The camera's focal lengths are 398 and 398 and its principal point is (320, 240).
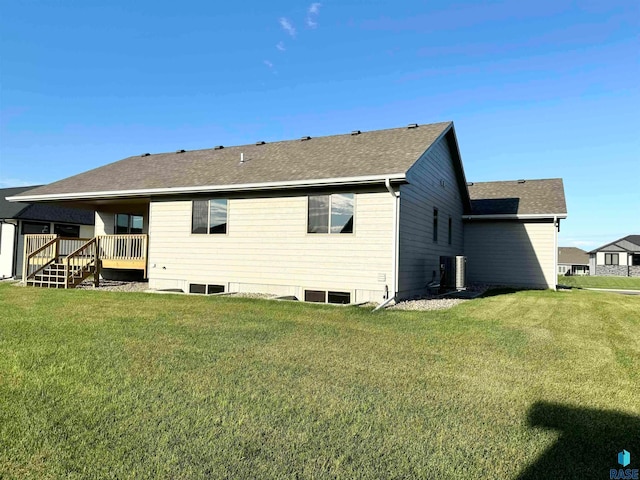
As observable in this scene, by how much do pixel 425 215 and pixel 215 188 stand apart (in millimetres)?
6507

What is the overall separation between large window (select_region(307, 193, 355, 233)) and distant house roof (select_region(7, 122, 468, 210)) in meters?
0.62

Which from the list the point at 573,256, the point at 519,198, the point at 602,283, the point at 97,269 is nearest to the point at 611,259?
the point at 573,256

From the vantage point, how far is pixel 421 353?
5277 mm

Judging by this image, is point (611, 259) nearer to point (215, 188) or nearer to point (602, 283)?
point (602, 283)

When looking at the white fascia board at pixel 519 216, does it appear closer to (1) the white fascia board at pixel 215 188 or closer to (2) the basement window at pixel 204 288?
(1) the white fascia board at pixel 215 188

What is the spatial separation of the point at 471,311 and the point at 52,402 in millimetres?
8120

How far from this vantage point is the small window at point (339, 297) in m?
10.7

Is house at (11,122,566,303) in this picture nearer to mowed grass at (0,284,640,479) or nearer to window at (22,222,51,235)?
mowed grass at (0,284,640,479)

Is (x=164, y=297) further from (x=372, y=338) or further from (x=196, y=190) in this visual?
(x=372, y=338)

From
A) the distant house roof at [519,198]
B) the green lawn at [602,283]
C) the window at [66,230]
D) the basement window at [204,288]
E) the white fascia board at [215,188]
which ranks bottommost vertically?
the green lawn at [602,283]

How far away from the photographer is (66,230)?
73.3ft

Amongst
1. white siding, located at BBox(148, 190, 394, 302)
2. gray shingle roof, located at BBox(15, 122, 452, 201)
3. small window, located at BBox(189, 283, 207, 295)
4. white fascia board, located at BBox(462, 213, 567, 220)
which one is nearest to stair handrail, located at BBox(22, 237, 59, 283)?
gray shingle roof, located at BBox(15, 122, 452, 201)

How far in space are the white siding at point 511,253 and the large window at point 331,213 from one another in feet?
31.9

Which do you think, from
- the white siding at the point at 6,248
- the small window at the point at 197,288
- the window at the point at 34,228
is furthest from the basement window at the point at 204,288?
the white siding at the point at 6,248
